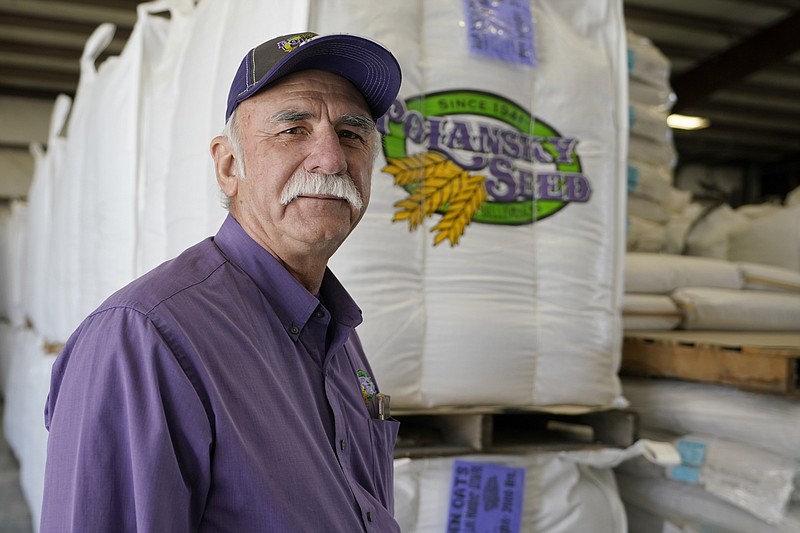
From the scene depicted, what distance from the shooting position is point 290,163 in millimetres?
1395

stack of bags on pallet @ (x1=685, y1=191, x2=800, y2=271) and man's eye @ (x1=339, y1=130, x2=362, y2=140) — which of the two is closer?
man's eye @ (x1=339, y1=130, x2=362, y2=140)

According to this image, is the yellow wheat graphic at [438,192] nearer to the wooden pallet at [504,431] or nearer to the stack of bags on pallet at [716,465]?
the wooden pallet at [504,431]

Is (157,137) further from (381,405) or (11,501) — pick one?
(11,501)

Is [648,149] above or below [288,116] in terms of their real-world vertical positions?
above

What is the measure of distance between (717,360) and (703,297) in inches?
35.9

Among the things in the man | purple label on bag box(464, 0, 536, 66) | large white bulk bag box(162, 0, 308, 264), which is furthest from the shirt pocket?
purple label on bag box(464, 0, 536, 66)

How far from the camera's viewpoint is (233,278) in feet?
4.21

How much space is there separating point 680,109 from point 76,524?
386 inches

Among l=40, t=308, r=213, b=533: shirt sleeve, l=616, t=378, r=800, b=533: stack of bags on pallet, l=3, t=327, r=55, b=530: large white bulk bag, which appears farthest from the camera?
l=3, t=327, r=55, b=530: large white bulk bag

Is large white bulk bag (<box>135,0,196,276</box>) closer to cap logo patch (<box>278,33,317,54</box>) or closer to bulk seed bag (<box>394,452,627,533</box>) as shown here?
bulk seed bag (<box>394,452,627,533</box>)

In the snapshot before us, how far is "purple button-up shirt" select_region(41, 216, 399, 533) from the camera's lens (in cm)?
99

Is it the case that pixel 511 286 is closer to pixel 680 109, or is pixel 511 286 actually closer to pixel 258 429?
pixel 258 429

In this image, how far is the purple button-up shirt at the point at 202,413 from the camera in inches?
38.8

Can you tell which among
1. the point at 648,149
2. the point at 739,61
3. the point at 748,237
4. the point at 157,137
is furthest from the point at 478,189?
the point at 739,61
